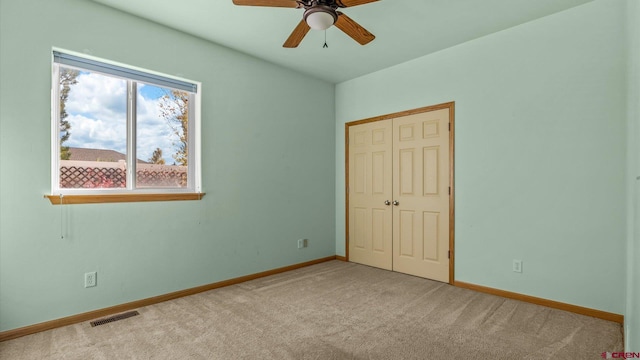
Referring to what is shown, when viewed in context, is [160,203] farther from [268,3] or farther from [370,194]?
[370,194]

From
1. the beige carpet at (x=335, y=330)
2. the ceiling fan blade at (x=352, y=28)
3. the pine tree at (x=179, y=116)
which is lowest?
the beige carpet at (x=335, y=330)

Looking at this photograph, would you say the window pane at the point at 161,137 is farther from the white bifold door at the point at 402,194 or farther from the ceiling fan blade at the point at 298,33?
the white bifold door at the point at 402,194

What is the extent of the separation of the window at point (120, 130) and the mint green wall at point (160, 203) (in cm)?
10

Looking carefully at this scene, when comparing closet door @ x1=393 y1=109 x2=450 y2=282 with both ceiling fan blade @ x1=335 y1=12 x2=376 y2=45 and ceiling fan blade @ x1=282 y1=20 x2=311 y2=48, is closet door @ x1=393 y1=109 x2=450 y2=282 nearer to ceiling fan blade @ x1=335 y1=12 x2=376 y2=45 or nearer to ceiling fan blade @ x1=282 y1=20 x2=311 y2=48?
ceiling fan blade @ x1=335 y1=12 x2=376 y2=45

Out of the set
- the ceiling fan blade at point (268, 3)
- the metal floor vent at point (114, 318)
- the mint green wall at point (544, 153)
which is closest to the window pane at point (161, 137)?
the metal floor vent at point (114, 318)

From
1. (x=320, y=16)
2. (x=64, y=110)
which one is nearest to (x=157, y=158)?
(x=64, y=110)

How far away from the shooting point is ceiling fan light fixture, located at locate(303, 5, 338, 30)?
210 cm

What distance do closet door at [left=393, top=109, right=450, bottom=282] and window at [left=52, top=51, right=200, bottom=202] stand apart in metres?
2.44

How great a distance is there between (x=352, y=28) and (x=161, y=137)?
2119 millimetres

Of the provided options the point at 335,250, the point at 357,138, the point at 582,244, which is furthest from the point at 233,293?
the point at 582,244

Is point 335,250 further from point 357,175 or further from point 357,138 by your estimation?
point 357,138

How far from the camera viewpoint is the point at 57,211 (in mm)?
2510

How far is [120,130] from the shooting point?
2910 millimetres

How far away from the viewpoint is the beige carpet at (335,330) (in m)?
2.14
